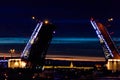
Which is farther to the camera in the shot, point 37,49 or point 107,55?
point 107,55

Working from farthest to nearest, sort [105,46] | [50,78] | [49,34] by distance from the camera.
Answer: [105,46] → [49,34] → [50,78]

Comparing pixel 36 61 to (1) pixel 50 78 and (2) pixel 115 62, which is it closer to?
(2) pixel 115 62

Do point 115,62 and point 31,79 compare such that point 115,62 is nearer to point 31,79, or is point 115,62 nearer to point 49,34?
point 49,34

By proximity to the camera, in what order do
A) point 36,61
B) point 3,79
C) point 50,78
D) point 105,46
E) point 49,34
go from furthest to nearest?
point 105,46 < point 36,61 < point 49,34 < point 50,78 < point 3,79

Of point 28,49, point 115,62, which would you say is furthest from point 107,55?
point 28,49

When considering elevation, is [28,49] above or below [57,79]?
above

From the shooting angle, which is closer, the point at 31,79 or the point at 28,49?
the point at 31,79

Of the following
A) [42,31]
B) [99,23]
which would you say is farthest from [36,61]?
[99,23]

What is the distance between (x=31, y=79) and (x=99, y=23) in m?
29.4

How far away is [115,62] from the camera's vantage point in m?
73.8

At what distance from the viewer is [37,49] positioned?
209ft

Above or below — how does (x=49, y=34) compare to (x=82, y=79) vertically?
above

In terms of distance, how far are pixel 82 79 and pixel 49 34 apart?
17.1 m

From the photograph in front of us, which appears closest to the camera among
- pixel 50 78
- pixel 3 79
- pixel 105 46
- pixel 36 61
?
pixel 3 79
